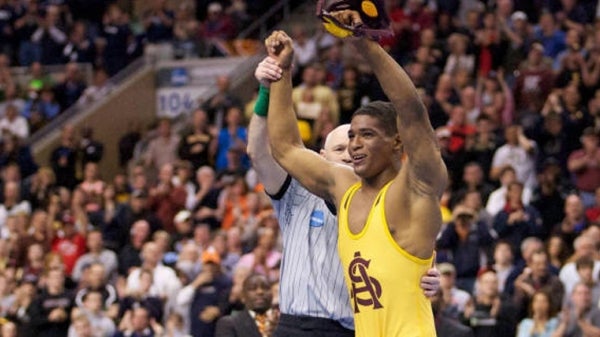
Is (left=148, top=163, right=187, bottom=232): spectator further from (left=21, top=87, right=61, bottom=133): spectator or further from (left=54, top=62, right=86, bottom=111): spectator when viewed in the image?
(left=54, top=62, right=86, bottom=111): spectator

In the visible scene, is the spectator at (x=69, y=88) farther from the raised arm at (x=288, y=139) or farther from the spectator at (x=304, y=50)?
the raised arm at (x=288, y=139)

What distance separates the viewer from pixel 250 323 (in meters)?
9.17

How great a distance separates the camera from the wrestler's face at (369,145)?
20.2 ft

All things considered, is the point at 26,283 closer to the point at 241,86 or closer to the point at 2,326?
the point at 2,326

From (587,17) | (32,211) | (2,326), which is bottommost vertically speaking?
(2,326)

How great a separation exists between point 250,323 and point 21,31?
15507 millimetres

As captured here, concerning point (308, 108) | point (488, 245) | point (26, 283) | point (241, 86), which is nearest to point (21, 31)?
point (241, 86)

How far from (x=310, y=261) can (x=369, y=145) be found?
3.42ft

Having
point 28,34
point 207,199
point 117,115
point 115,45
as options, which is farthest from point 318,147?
point 28,34

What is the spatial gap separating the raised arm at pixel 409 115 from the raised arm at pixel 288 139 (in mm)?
727

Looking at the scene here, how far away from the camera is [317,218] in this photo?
23.3ft

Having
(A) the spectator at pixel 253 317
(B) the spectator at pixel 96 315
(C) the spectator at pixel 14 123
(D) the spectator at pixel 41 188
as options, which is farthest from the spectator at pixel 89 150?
(A) the spectator at pixel 253 317

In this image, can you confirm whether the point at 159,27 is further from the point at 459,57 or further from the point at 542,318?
the point at 542,318

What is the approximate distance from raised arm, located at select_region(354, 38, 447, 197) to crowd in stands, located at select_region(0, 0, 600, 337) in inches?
153
